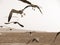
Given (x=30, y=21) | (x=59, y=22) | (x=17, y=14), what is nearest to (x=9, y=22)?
(x=17, y=14)

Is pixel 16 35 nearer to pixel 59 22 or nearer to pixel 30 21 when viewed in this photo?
pixel 30 21

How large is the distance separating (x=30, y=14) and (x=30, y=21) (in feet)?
0.28

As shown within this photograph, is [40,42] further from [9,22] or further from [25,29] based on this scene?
[9,22]

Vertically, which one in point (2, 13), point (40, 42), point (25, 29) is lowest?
point (40, 42)

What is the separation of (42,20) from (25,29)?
9.1 inches

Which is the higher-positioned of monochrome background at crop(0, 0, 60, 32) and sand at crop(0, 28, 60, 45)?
monochrome background at crop(0, 0, 60, 32)

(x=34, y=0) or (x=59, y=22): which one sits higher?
(x=34, y=0)

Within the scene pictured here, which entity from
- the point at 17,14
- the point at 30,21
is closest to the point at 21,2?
the point at 17,14

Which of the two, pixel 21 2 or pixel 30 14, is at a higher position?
pixel 21 2

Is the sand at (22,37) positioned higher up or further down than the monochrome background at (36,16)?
further down

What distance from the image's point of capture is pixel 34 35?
5.18ft

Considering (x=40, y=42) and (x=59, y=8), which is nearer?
(x=40, y=42)

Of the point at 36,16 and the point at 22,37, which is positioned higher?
the point at 36,16

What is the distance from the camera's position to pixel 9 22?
5.24 ft
